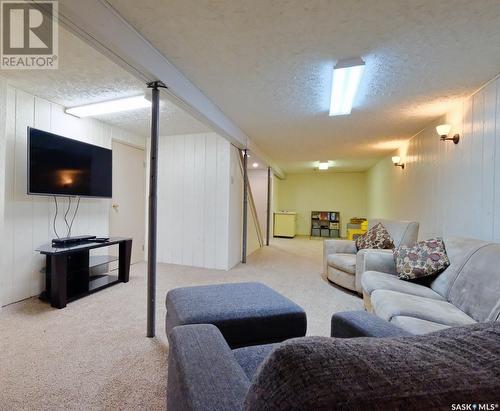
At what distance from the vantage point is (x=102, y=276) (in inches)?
132

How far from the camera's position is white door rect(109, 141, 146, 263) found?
3.89m

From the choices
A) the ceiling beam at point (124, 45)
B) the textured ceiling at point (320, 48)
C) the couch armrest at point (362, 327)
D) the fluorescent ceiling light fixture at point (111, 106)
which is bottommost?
the couch armrest at point (362, 327)

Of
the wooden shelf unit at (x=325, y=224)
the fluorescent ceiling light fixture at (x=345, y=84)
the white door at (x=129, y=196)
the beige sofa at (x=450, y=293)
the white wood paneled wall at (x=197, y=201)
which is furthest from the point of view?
the wooden shelf unit at (x=325, y=224)

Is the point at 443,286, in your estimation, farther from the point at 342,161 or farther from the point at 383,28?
the point at 342,161

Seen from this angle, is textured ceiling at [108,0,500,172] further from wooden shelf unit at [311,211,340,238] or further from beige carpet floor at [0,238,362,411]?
wooden shelf unit at [311,211,340,238]

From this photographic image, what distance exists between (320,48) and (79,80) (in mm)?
2239

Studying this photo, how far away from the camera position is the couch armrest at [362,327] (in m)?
1.02

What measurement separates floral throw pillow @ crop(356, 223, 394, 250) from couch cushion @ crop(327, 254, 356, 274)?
241mm

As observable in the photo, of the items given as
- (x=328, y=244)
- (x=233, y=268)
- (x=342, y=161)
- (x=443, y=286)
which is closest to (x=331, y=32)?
(x=443, y=286)

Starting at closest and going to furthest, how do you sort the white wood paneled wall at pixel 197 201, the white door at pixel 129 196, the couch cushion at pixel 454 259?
the couch cushion at pixel 454 259 → the white door at pixel 129 196 → the white wood paneled wall at pixel 197 201

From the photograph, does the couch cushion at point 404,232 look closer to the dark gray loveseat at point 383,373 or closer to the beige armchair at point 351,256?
the beige armchair at point 351,256

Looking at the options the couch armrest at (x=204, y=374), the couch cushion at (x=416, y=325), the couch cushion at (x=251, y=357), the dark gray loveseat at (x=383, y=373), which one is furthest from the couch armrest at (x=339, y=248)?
the dark gray loveseat at (x=383, y=373)

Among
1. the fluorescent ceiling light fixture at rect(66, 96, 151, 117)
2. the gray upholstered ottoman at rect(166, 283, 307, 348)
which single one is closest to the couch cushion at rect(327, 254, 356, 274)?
the gray upholstered ottoman at rect(166, 283, 307, 348)

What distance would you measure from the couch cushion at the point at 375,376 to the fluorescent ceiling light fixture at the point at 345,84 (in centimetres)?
216
